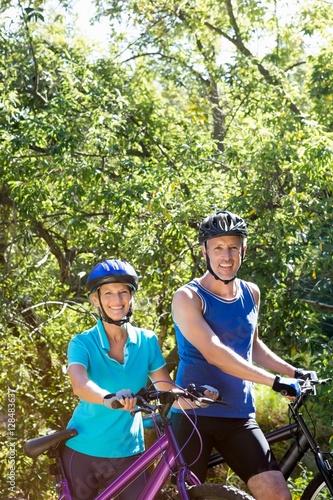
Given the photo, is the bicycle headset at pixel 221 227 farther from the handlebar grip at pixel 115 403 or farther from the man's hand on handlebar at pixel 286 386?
the handlebar grip at pixel 115 403

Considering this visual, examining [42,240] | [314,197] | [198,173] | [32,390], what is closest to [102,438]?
[314,197]

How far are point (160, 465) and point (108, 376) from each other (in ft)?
1.58

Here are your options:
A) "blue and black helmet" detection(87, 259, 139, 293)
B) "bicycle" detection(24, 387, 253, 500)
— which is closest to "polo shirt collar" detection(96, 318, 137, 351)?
"blue and black helmet" detection(87, 259, 139, 293)

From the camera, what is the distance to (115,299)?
387cm

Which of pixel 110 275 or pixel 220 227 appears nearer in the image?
pixel 110 275

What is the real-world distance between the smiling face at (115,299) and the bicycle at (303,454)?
852mm

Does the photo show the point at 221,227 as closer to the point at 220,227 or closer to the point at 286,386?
the point at 220,227

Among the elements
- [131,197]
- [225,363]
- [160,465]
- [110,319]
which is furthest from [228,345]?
[131,197]

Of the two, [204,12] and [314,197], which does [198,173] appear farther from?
[204,12]

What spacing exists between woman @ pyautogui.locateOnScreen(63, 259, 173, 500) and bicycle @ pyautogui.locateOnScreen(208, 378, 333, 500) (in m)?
0.55

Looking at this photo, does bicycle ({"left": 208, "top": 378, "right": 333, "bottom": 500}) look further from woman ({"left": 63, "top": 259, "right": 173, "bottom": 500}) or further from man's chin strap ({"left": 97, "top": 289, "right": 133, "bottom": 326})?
man's chin strap ({"left": 97, "top": 289, "right": 133, "bottom": 326})

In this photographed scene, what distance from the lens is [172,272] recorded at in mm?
8211

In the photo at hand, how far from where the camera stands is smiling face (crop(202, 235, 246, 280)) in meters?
4.00

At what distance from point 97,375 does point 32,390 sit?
17.5 ft
